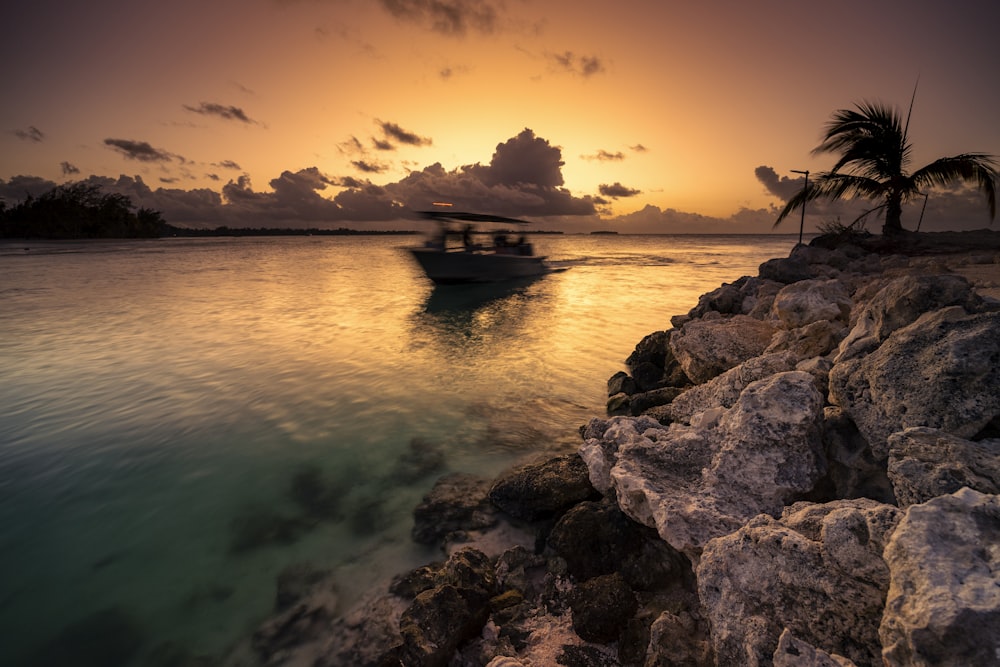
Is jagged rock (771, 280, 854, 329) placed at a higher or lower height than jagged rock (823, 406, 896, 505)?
higher

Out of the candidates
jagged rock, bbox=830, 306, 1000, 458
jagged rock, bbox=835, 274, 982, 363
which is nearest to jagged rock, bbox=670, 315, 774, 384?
jagged rock, bbox=835, 274, 982, 363

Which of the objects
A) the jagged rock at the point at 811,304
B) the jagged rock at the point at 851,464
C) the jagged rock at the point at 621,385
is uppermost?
the jagged rock at the point at 811,304

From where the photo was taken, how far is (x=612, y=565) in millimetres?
3906

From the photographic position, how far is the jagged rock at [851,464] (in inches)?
133

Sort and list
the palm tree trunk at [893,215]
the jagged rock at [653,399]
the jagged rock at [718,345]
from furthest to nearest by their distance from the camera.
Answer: the palm tree trunk at [893,215] → the jagged rock at [653,399] → the jagged rock at [718,345]

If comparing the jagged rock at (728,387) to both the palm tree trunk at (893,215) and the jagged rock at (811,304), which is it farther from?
the palm tree trunk at (893,215)

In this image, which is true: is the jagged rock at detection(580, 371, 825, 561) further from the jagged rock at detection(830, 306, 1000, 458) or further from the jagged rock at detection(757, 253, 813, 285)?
the jagged rock at detection(757, 253, 813, 285)

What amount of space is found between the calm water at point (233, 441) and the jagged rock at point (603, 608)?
6.80 feet

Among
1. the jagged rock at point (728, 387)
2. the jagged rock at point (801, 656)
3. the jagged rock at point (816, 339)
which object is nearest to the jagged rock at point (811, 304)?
the jagged rock at point (816, 339)

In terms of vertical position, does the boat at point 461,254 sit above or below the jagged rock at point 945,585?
above

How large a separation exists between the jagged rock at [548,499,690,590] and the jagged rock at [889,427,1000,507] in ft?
5.64

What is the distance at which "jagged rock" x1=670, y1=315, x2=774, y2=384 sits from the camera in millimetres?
7070

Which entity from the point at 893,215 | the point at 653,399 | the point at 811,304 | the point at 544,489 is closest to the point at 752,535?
the point at 544,489

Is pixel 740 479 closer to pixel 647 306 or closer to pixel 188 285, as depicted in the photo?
pixel 647 306
